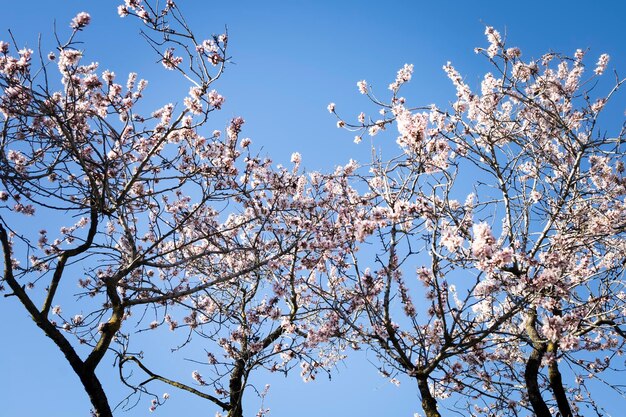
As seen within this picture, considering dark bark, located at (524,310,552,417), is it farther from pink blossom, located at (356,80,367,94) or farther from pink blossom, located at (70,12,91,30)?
pink blossom, located at (70,12,91,30)

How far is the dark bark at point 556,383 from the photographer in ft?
20.7

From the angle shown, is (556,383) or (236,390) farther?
(236,390)

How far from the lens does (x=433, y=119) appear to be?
6090 millimetres

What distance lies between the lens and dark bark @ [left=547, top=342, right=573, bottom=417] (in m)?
6.30

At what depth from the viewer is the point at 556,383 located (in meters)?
6.48

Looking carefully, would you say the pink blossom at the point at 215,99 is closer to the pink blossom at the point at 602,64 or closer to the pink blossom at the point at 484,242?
the pink blossom at the point at 484,242

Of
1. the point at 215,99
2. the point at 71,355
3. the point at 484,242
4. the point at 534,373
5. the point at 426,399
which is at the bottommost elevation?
the point at 426,399

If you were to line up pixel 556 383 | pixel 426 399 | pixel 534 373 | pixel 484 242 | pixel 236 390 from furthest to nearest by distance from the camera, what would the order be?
pixel 236 390
pixel 556 383
pixel 534 373
pixel 426 399
pixel 484 242

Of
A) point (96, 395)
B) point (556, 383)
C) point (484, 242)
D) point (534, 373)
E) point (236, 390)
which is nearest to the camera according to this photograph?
point (484, 242)

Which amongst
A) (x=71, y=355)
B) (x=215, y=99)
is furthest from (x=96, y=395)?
(x=215, y=99)

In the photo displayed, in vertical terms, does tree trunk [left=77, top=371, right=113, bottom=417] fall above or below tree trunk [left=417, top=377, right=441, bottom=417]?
above

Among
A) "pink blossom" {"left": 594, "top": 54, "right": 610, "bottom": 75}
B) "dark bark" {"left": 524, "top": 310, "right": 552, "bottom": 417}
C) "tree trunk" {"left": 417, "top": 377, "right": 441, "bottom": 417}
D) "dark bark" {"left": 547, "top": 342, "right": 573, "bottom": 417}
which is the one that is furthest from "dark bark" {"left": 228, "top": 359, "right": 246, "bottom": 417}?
"pink blossom" {"left": 594, "top": 54, "right": 610, "bottom": 75}

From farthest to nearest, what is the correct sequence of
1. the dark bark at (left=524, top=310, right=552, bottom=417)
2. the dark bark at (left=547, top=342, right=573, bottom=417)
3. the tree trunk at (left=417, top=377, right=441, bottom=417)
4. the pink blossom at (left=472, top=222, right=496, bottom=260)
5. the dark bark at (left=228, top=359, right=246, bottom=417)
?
the dark bark at (left=228, top=359, right=246, bottom=417), the dark bark at (left=547, top=342, right=573, bottom=417), the dark bark at (left=524, top=310, right=552, bottom=417), the tree trunk at (left=417, top=377, right=441, bottom=417), the pink blossom at (left=472, top=222, right=496, bottom=260)

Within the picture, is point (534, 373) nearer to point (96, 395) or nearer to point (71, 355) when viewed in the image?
point (96, 395)
